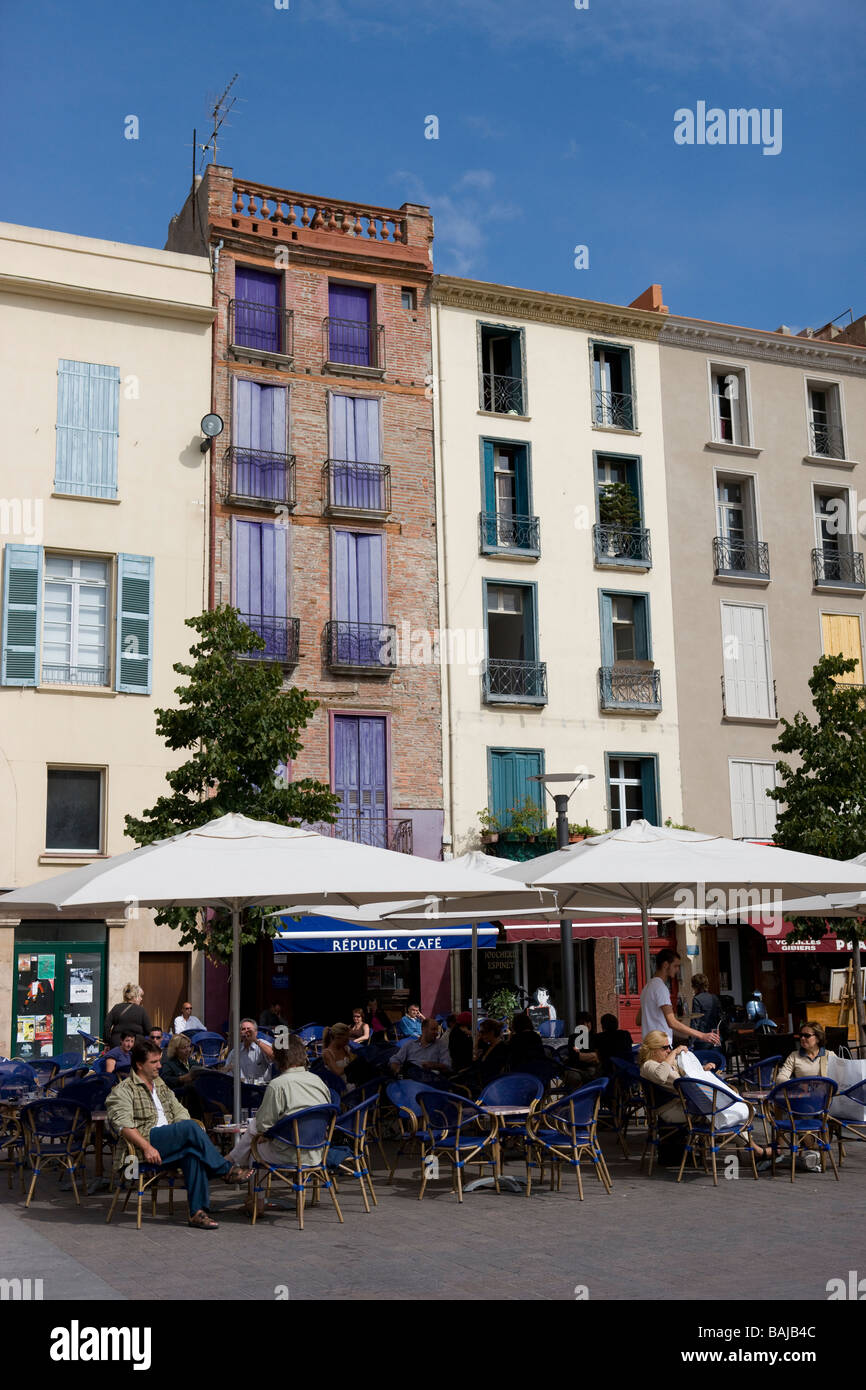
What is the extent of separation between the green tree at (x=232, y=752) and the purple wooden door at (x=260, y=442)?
6344 millimetres

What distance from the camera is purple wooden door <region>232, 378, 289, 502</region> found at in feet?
83.5

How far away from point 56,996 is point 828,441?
20.2 metres

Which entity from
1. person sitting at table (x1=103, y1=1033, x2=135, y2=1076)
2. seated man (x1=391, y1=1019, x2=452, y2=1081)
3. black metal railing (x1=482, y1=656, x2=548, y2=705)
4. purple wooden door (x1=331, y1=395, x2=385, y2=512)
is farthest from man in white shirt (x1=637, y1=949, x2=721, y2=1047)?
purple wooden door (x1=331, y1=395, x2=385, y2=512)

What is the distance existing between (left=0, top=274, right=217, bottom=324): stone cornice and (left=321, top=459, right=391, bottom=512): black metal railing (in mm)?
3567

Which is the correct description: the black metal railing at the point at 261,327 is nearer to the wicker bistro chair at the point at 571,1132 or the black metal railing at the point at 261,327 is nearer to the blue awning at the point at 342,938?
the blue awning at the point at 342,938

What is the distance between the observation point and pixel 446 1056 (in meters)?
14.6

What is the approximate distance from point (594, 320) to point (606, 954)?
1296 cm

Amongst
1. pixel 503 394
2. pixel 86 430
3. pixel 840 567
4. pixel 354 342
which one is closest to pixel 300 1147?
pixel 86 430

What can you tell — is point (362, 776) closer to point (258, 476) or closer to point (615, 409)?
point (258, 476)

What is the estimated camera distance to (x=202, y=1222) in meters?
9.17

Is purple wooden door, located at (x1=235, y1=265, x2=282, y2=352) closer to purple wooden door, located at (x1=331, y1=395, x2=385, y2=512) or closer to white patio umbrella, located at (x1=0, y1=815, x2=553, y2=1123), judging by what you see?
purple wooden door, located at (x1=331, y1=395, x2=385, y2=512)

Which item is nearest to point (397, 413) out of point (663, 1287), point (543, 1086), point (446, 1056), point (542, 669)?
point (542, 669)

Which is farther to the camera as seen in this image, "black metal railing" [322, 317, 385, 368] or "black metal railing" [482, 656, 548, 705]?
"black metal railing" [322, 317, 385, 368]
